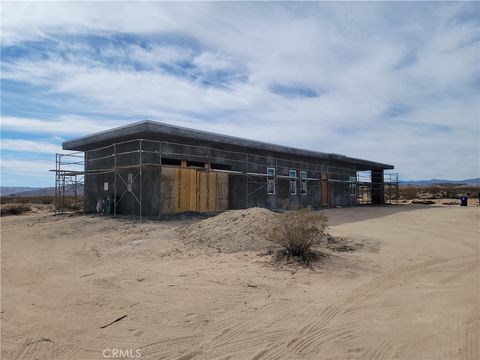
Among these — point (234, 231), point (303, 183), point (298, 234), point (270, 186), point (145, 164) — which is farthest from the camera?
point (303, 183)

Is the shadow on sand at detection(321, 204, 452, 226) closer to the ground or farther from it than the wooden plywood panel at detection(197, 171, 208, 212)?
closer to the ground

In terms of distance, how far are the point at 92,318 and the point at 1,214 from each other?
2383 cm

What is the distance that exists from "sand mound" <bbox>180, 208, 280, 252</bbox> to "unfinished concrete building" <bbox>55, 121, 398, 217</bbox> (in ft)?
16.0

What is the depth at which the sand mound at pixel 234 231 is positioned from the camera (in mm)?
9477

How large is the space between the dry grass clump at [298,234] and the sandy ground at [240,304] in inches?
16.5

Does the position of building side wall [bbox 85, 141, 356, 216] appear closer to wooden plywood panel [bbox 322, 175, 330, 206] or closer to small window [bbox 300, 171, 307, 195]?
wooden plywood panel [bbox 322, 175, 330, 206]

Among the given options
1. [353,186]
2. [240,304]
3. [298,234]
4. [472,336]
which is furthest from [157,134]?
[353,186]

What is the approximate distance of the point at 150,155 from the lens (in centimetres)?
1630

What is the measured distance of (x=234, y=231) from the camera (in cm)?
1033

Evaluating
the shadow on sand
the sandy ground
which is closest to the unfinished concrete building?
the shadow on sand

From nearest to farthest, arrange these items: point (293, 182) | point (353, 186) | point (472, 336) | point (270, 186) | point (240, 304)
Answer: point (472, 336)
point (240, 304)
point (270, 186)
point (293, 182)
point (353, 186)

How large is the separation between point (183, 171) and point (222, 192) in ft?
8.84

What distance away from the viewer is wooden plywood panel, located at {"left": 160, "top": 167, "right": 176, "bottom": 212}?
16.2 m

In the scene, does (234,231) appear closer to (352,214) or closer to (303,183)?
(352,214)
